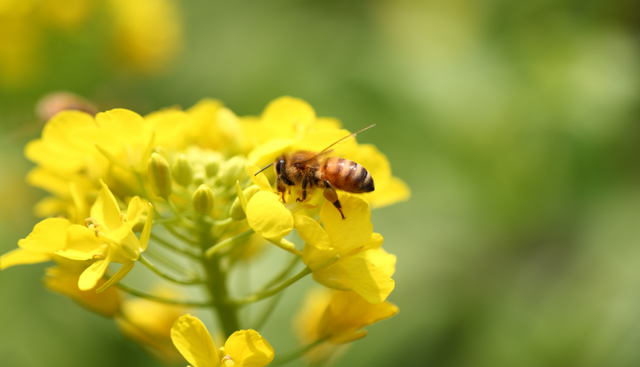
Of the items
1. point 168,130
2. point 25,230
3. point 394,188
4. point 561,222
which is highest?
point 168,130

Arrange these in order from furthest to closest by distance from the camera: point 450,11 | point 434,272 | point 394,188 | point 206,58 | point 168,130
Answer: point 206,58, point 450,11, point 434,272, point 394,188, point 168,130

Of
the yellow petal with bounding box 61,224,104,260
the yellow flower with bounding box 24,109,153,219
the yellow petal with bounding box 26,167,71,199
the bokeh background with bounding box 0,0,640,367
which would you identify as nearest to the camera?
the yellow petal with bounding box 61,224,104,260

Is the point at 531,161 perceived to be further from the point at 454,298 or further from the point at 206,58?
the point at 206,58

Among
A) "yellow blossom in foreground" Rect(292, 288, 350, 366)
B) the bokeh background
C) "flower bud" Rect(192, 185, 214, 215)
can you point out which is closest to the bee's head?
"flower bud" Rect(192, 185, 214, 215)

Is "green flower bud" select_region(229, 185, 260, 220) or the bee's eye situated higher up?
the bee's eye

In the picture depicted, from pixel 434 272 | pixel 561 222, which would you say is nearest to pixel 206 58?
pixel 434 272

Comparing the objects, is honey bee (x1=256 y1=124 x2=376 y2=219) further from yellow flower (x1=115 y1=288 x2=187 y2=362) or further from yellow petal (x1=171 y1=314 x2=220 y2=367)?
yellow flower (x1=115 y1=288 x2=187 y2=362)
